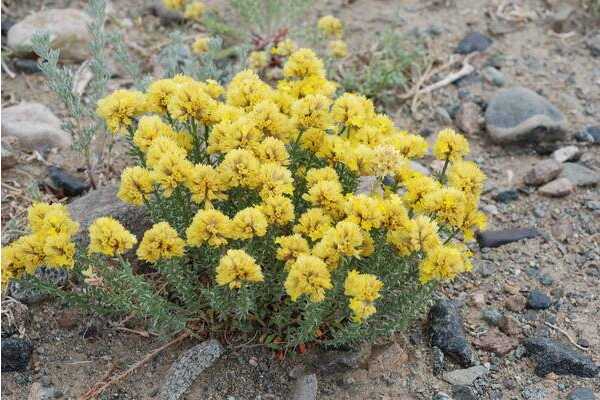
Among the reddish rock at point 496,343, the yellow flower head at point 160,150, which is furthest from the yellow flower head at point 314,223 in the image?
the reddish rock at point 496,343

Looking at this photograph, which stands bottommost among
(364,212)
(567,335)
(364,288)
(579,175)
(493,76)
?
(567,335)

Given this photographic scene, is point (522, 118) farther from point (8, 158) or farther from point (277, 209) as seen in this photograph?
point (8, 158)

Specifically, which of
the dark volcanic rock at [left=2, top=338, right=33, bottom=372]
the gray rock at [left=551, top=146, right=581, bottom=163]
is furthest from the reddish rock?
the dark volcanic rock at [left=2, top=338, right=33, bottom=372]

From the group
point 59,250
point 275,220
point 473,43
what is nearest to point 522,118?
point 473,43

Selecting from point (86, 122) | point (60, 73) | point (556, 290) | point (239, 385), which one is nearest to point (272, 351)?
point (239, 385)

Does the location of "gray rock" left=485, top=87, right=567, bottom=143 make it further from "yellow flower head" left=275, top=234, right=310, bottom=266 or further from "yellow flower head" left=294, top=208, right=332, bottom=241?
"yellow flower head" left=275, top=234, right=310, bottom=266
